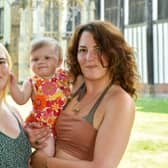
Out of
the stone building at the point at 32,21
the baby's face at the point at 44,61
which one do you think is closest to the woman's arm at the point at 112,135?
the baby's face at the point at 44,61

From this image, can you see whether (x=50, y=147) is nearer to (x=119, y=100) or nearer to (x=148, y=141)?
(x=119, y=100)

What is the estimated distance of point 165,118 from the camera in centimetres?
968

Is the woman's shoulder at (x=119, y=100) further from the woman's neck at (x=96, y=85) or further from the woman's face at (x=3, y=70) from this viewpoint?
the woman's face at (x=3, y=70)

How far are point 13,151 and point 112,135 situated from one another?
387 millimetres

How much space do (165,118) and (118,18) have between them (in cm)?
805

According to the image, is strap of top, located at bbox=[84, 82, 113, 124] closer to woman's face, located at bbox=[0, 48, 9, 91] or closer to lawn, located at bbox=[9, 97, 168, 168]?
woman's face, located at bbox=[0, 48, 9, 91]

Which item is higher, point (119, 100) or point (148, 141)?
point (119, 100)

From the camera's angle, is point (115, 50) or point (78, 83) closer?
point (115, 50)

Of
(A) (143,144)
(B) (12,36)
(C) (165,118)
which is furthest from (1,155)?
(B) (12,36)

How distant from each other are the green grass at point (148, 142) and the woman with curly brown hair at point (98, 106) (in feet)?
10.7

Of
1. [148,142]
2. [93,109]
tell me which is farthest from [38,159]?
[148,142]

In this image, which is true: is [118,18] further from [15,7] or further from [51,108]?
[51,108]

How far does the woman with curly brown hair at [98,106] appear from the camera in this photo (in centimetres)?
215

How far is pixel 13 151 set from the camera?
2.11 metres
